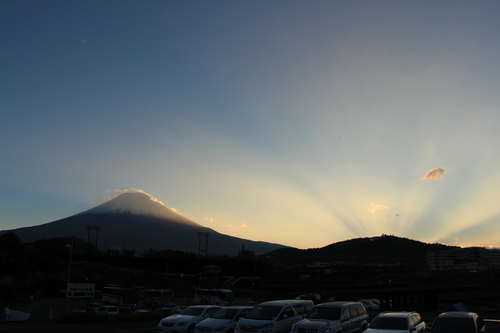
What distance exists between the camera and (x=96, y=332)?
16828mm

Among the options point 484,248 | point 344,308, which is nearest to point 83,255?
point 344,308

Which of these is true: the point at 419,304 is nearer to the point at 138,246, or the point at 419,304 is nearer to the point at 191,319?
the point at 191,319

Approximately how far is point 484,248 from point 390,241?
43572 millimetres

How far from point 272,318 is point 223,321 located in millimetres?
2083

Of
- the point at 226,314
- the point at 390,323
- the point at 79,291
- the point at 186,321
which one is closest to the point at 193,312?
the point at 186,321

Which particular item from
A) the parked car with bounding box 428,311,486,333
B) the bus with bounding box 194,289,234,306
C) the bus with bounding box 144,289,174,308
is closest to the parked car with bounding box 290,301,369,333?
the parked car with bounding box 428,311,486,333

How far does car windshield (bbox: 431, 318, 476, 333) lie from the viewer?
419 inches

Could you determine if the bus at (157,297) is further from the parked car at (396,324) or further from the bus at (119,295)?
the parked car at (396,324)

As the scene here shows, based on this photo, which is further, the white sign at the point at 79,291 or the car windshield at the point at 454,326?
the white sign at the point at 79,291

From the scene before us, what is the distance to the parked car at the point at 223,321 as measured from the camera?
1353 centimetres

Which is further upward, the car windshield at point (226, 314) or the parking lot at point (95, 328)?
the car windshield at point (226, 314)

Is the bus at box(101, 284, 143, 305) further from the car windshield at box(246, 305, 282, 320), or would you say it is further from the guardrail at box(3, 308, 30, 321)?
the car windshield at box(246, 305, 282, 320)

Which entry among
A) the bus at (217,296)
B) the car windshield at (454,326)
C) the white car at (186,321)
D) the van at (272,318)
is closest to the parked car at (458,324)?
the car windshield at (454,326)

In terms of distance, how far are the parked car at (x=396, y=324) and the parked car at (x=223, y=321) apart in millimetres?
4926
